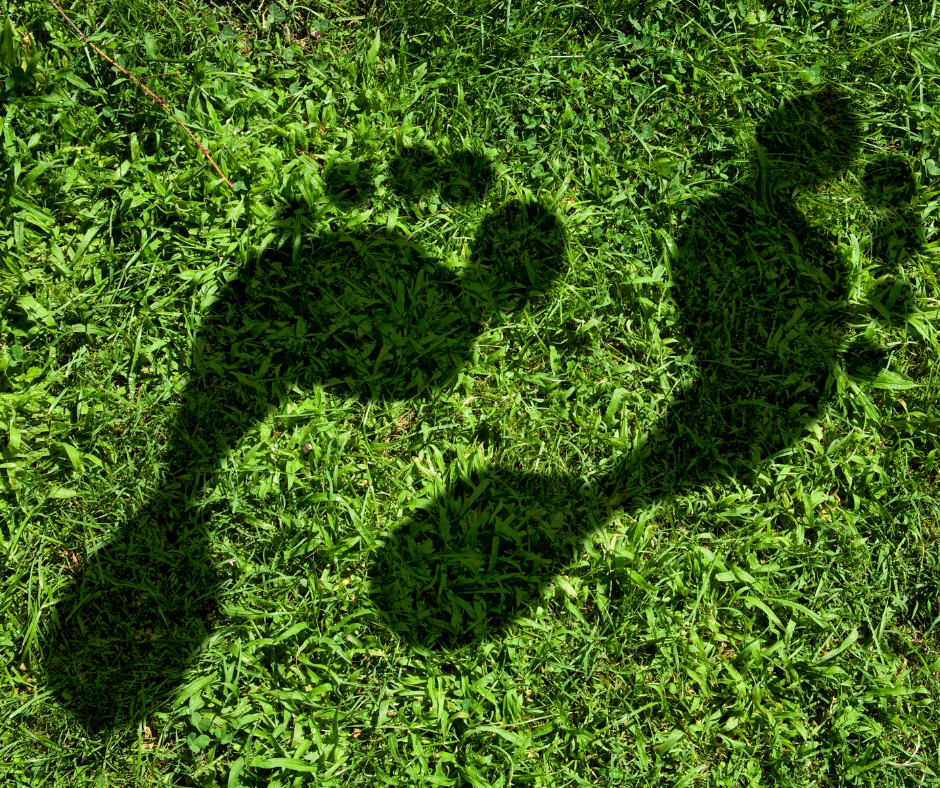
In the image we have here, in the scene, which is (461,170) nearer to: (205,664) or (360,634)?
(360,634)

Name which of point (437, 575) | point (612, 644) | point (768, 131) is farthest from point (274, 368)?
point (768, 131)

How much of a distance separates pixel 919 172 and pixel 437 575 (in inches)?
104

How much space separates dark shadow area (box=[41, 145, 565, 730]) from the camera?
2852 mm

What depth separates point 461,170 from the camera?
131 inches

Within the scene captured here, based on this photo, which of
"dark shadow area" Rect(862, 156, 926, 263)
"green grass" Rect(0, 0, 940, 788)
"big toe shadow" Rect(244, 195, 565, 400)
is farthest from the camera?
"dark shadow area" Rect(862, 156, 926, 263)

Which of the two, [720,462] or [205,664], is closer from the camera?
[205,664]

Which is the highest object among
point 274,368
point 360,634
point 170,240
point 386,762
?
point 170,240

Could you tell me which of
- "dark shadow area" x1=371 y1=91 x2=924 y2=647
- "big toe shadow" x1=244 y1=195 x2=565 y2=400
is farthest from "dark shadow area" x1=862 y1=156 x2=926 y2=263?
"big toe shadow" x1=244 y1=195 x2=565 y2=400

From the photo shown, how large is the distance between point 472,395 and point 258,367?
823 millimetres

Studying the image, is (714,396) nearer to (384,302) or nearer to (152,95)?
(384,302)

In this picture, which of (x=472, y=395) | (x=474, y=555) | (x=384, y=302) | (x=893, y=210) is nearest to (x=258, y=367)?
(x=384, y=302)

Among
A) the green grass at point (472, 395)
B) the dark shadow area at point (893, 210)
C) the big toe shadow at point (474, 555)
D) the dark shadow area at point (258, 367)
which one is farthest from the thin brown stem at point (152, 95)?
the dark shadow area at point (893, 210)

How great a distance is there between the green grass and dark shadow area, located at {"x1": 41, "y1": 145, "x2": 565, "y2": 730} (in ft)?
0.04

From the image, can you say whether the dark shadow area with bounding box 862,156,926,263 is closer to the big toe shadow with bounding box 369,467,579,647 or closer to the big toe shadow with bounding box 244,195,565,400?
the big toe shadow with bounding box 244,195,565,400
